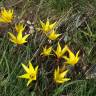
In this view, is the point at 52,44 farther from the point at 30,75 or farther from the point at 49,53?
the point at 30,75

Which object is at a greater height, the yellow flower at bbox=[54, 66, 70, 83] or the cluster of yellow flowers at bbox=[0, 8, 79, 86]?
the cluster of yellow flowers at bbox=[0, 8, 79, 86]

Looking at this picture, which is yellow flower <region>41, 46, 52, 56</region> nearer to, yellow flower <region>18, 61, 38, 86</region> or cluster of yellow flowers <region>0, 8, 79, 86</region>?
cluster of yellow flowers <region>0, 8, 79, 86</region>

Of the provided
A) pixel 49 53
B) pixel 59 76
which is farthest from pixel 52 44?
pixel 59 76

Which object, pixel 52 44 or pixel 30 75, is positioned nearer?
pixel 30 75

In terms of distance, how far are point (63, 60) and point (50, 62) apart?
0.35 ft

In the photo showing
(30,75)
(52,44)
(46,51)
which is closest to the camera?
(30,75)

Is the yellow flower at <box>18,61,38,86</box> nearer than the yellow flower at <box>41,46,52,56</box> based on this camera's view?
Yes

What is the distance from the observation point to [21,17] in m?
3.55

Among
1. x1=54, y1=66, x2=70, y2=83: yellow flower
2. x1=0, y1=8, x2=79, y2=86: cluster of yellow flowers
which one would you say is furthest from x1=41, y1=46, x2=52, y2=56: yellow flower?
Answer: x1=54, y1=66, x2=70, y2=83: yellow flower

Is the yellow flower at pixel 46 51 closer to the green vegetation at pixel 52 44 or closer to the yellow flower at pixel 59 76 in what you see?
the green vegetation at pixel 52 44

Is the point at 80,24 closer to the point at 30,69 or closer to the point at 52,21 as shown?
the point at 52,21

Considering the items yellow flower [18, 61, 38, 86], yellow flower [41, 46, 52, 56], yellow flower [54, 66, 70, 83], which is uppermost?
yellow flower [41, 46, 52, 56]

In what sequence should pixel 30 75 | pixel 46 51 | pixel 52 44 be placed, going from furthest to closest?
pixel 52 44 < pixel 46 51 < pixel 30 75

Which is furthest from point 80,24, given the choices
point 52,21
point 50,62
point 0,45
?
point 0,45
